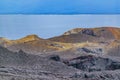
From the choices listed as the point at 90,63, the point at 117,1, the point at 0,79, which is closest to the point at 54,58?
the point at 90,63

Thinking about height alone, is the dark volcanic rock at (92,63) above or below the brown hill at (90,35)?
below

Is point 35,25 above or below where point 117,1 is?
below

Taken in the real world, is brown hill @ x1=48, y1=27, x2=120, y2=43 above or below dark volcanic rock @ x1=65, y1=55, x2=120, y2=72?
above

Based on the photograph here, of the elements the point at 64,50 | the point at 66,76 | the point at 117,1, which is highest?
the point at 117,1

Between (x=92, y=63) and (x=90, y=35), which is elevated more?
(x=90, y=35)

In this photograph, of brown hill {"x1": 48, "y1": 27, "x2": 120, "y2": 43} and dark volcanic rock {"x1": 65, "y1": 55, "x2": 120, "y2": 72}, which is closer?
dark volcanic rock {"x1": 65, "y1": 55, "x2": 120, "y2": 72}

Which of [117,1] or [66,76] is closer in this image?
[66,76]

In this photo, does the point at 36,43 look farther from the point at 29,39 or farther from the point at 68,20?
the point at 68,20

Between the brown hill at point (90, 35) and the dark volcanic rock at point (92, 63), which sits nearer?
the dark volcanic rock at point (92, 63)
